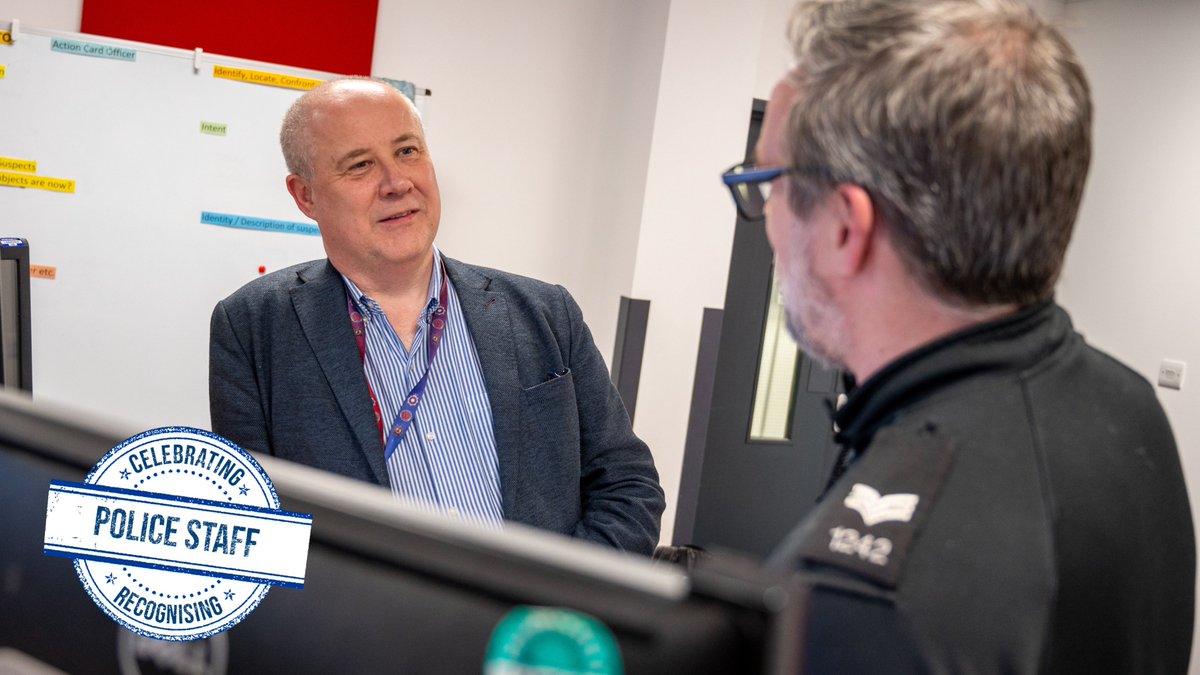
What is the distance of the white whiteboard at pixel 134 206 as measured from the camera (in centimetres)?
296

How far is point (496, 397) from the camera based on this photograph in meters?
1.58

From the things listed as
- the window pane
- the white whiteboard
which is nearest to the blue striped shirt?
the white whiteboard

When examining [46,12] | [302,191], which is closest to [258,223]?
[46,12]

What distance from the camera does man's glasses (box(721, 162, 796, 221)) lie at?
33.6 inches

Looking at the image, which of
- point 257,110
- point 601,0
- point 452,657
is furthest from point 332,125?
point 601,0

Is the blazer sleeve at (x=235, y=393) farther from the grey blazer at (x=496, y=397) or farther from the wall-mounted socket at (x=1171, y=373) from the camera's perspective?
the wall-mounted socket at (x=1171, y=373)

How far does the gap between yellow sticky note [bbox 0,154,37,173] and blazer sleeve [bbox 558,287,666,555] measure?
6.80 ft

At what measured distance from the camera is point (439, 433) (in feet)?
5.08

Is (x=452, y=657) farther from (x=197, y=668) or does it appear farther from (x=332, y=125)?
(x=332, y=125)

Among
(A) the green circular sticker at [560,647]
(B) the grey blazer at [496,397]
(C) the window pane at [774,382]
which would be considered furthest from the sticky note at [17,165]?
(A) the green circular sticker at [560,647]

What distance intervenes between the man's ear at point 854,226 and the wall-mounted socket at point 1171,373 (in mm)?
4012

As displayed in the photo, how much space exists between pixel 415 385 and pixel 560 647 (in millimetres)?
1178

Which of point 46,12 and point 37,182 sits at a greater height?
point 46,12

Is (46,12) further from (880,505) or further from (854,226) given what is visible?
(880,505)
